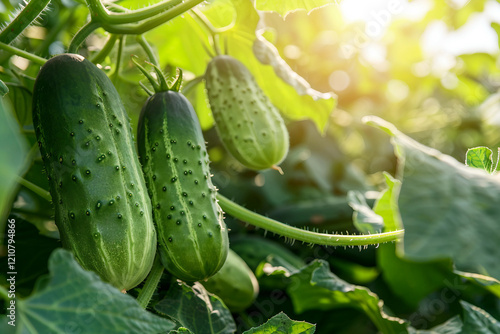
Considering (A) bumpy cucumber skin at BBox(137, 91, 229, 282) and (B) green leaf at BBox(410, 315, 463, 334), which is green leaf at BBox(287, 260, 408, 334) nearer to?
(B) green leaf at BBox(410, 315, 463, 334)

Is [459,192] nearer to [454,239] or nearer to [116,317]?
[454,239]

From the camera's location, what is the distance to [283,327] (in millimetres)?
1076

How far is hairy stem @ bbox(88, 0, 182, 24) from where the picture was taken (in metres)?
1.07

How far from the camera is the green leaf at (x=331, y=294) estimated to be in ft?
4.62

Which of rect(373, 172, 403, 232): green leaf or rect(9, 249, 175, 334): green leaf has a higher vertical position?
rect(9, 249, 175, 334): green leaf

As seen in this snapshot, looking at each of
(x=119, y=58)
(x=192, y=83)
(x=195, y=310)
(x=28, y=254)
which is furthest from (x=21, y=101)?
(x=195, y=310)

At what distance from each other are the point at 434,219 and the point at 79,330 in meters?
0.54

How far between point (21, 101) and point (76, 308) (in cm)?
94

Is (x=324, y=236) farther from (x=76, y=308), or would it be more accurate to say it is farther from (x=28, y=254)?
(x=28, y=254)

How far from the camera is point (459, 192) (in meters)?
0.76

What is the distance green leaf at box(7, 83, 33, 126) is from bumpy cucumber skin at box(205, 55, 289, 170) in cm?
54

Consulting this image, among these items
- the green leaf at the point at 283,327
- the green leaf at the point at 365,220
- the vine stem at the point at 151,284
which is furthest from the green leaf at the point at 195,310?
the green leaf at the point at 365,220

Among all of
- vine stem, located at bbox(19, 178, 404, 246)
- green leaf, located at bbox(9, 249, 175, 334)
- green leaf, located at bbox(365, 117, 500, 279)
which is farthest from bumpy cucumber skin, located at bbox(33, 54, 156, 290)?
green leaf, located at bbox(365, 117, 500, 279)

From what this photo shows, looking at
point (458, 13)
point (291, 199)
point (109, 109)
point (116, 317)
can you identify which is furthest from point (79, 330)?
point (458, 13)
